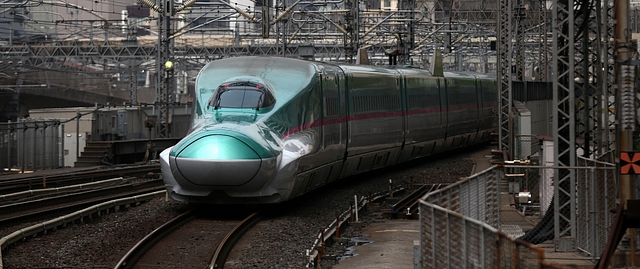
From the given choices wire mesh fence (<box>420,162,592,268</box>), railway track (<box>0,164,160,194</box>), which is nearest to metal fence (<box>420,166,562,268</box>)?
wire mesh fence (<box>420,162,592,268</box>)

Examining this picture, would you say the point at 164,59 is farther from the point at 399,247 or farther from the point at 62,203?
the point at 399,247

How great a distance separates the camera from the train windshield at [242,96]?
65.3 ft

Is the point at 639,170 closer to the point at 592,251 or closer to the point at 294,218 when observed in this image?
the point at 592,251

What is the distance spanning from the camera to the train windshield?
19906 millimetres

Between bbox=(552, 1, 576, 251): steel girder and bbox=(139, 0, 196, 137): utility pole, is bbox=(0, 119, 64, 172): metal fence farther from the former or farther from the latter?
bbox=(552, 1, 576, 251): steel girder

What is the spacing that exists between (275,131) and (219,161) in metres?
1.68

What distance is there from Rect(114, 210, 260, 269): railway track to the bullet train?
1.90 ft

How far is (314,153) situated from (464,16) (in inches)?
2032

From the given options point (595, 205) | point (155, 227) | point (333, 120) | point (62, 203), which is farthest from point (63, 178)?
point (595, 205)

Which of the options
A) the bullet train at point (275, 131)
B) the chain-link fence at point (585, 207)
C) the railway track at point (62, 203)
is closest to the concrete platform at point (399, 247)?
the chain-link fence at point (585, 207)

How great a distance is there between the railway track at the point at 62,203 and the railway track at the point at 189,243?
8.90 ft

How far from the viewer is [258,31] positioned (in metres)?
76.6

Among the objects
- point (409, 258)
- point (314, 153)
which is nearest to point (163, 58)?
point (314, 153)

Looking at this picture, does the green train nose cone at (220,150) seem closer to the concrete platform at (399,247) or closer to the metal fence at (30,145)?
the concrete platform at (399,247)
